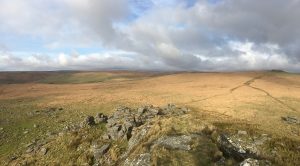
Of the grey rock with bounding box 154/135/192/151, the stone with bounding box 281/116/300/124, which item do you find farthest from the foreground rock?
the stone with bounding box 281/116/300/124

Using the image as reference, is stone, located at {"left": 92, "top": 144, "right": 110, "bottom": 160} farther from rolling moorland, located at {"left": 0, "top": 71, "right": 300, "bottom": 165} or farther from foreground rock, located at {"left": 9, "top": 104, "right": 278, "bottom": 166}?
rolling moorland, located at {"left": 0, "top": 71, "right": 300, "bottom": 165}

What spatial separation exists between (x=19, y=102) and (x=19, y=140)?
1008 inches

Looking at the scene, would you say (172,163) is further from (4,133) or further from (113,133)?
(4,133)

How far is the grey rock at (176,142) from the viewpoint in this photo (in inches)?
647

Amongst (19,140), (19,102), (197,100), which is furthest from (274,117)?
(19,102)

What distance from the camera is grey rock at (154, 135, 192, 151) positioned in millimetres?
16422

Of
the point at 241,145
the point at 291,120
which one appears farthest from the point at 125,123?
the point at 291,120

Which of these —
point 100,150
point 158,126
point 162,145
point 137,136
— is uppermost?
point 158,126

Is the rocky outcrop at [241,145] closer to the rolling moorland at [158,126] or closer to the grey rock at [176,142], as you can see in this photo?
the rolling moorland at [158,126]

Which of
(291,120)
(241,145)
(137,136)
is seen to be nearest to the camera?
(241,145)

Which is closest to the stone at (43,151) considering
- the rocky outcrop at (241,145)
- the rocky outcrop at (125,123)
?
the rocky outcrop at (125,123)

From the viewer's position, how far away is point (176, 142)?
16922 mm

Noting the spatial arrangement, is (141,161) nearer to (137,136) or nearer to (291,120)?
(137,136)

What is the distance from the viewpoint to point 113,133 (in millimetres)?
22438
